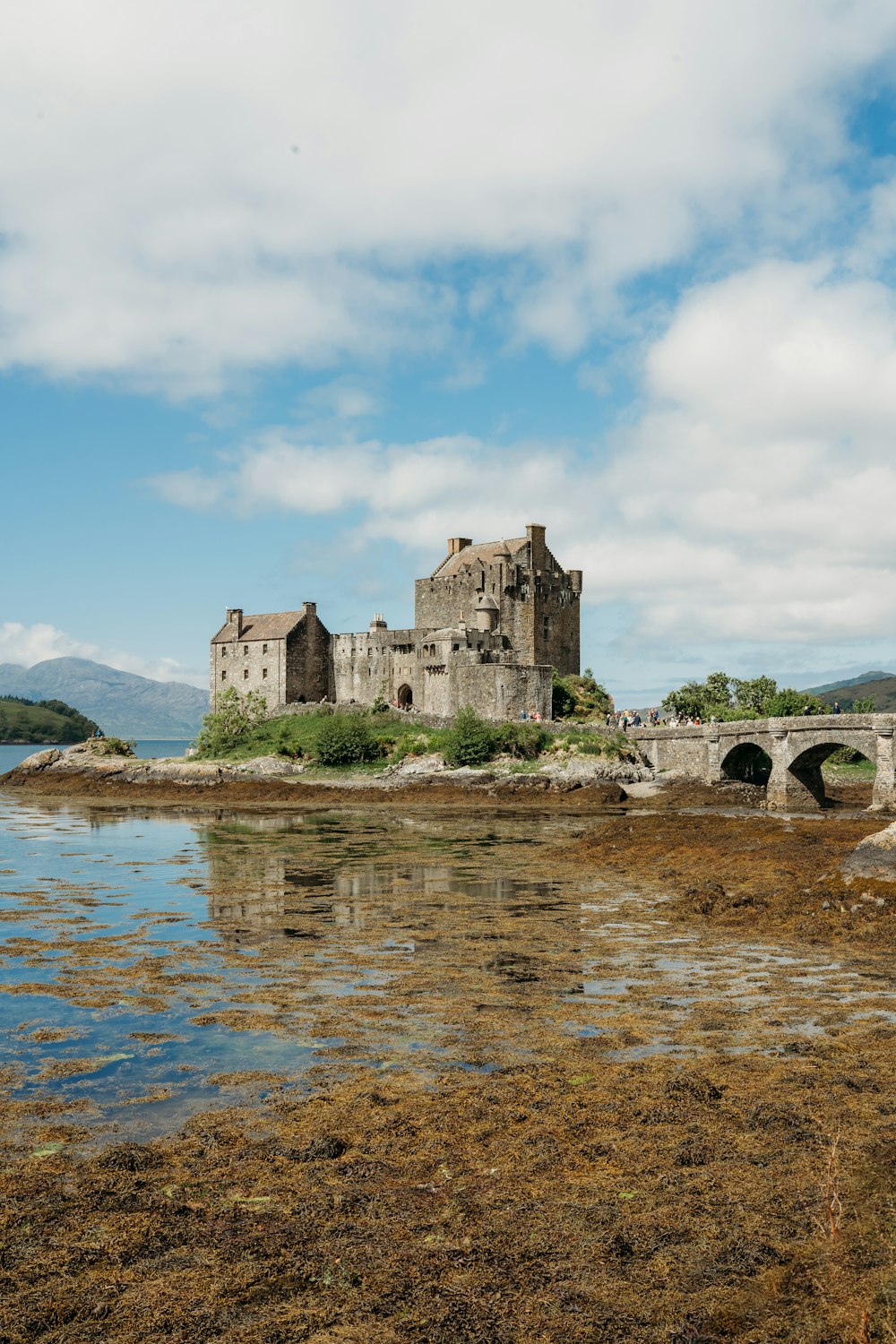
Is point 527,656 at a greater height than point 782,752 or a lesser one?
greater

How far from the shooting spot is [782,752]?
54.2 m

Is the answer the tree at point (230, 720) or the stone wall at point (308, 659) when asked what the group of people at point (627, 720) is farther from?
the tree at point (230, 720)

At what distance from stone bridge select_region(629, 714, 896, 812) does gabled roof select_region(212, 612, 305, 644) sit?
32416 mm

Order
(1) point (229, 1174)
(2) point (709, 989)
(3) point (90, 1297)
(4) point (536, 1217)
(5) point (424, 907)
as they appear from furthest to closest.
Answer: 1. (5) point (424, 907)
2. (2) point (709, 989)
3. (1) point (229, 1174)
4. (4) point (536, 1217)
5. (3) point (90, 1297)

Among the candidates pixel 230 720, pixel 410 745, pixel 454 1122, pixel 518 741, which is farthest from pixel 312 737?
pixel 454 1122

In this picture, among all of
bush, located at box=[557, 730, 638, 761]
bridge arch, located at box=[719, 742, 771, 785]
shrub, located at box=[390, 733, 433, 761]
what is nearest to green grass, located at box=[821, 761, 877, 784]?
bridge arch, located at box=[719, 742, 771, 785]

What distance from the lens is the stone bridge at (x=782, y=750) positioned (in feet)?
163

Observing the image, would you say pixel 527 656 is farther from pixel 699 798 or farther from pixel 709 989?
pixel 709 989

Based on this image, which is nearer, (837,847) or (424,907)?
(424,907)

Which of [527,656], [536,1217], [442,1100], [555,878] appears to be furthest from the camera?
[527,656]

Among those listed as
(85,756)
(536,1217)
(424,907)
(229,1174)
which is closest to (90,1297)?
(229,1174)

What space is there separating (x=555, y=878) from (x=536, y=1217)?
2022 cm

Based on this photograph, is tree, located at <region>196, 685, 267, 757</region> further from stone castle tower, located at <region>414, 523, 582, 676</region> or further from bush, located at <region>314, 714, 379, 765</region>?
stone castle tower, located at <region>414, 523, 582, 676</region>

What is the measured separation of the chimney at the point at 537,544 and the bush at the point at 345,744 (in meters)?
19.8
